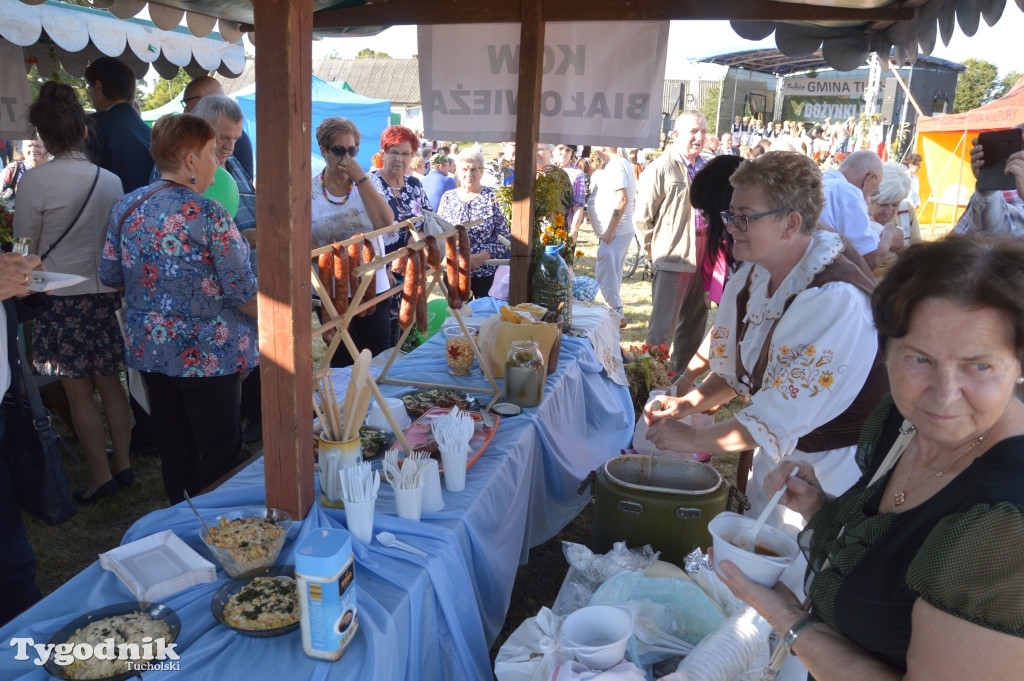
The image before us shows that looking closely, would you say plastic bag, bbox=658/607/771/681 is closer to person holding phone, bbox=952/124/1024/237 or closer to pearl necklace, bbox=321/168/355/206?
person holding phone, bbox=952/124/1024/237

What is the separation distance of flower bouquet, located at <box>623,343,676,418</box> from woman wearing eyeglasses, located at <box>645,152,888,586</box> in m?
2.21

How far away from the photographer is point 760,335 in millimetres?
2217

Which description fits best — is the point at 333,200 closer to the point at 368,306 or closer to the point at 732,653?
the point at 368,306

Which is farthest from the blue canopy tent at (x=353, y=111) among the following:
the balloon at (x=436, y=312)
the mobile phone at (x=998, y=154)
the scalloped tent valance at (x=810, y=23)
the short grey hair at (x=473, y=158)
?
the mobile phone at (x=998, y=154)

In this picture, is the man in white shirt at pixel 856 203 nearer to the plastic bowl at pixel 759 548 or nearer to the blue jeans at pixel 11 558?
the plastic bowl at pixel 759 548

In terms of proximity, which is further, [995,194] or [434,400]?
[995,194]

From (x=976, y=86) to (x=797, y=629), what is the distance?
43038 millimetres

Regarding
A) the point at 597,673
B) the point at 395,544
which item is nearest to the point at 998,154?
the point at 597,673

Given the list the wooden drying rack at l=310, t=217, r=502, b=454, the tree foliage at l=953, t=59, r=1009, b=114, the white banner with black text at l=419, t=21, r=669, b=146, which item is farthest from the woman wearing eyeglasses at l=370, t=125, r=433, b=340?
the tree foliage at l=953, t=59, r=1009, b=114

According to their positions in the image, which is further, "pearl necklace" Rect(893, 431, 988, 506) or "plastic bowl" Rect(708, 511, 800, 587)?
"plastic bowl" Rect(708, 511, 800, 587)

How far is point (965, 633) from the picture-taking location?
0.96m

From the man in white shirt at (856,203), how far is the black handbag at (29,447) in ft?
13.5

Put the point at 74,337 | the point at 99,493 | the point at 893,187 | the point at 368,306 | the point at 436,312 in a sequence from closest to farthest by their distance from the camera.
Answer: the point at 368,306
the point at 74,337
the point at 99,493
the point at 436,312
the point at 893,187

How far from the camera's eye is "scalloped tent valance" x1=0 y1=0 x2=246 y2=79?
17.2 ft
